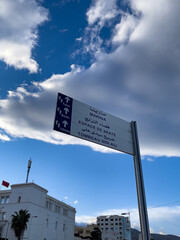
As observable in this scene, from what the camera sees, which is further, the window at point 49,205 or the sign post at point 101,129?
the window at point 49,205

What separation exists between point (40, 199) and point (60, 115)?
40.9m

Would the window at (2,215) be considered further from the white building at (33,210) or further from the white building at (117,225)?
the white building at (117,225)

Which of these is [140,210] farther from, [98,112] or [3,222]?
[3,222]

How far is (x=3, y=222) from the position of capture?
43719 millimetres

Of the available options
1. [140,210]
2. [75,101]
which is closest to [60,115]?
[75,101]

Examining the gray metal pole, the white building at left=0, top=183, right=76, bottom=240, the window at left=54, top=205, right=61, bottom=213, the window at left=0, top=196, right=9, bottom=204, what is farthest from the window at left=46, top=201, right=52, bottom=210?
the gray metal pole

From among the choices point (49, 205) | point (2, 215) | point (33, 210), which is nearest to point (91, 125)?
point (33, 210)

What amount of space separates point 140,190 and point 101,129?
16.0 ft

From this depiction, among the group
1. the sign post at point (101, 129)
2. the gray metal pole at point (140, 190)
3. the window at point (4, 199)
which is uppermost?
the window at point (4, 199)

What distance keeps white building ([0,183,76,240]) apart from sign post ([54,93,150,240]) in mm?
36266

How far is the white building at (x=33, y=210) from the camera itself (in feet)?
143

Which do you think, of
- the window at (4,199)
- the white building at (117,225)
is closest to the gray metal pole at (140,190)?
the window at (4,199)

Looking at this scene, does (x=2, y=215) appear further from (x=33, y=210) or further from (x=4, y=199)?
(x=33, y=210)

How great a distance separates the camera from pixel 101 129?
1520 cm
